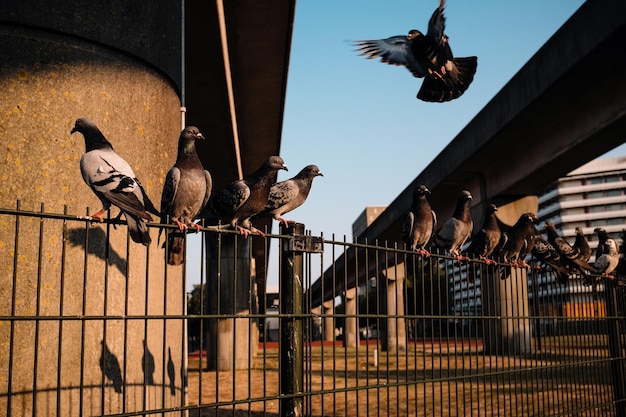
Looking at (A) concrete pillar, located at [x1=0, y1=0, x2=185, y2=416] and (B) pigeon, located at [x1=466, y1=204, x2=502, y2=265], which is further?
(B) pigeon, located at [x1=466, y1=204, x2=502, y2=265]

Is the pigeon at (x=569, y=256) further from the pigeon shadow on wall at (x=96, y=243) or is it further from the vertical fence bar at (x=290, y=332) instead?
the pigeon shadow on wall at (x=96, y=243)

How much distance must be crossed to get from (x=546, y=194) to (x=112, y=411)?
152 meters

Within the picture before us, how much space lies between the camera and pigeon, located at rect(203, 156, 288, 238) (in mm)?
Result: 5770

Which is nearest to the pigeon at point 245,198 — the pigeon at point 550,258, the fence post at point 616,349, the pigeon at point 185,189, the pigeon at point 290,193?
the pigeon at point 185,189

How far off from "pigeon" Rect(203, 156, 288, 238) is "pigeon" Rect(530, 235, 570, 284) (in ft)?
15.5

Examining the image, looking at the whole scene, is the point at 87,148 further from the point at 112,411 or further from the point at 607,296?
the point at 607,296

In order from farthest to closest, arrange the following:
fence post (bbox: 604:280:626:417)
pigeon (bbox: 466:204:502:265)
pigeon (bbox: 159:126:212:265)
Answer: pigeon (bbox: 466:204:502:265), fence post (bbox: 604:280:626:417), pigeon (bbox: 159:126:212:265)

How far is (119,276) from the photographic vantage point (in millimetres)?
5164

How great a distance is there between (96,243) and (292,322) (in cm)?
171

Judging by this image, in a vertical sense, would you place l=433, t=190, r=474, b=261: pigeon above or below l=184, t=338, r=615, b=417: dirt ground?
above

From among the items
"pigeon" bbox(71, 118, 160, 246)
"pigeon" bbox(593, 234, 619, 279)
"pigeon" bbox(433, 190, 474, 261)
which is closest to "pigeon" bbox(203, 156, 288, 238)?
"pigeon" bbox(71, 118, 160, 246)

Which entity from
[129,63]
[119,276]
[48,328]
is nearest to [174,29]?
[129,63]

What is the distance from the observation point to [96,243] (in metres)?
5.05

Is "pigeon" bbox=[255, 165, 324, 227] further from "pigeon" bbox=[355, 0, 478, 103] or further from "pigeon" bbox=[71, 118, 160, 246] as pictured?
"pigeon" bbox=[71, 118, 160, 246]
